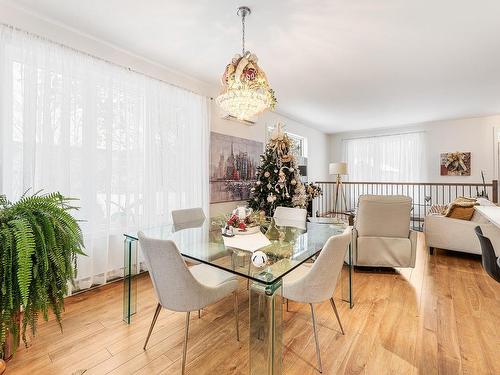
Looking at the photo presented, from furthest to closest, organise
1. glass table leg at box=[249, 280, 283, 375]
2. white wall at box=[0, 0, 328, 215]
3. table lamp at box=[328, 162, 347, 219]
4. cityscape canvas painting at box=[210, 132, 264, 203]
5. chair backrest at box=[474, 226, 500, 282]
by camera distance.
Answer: table lamp at box=[328, 162, 347, 219]
cityscape canvas painting at box=[210, 132, 264, 203]
white wall at box=[0, 0, 328, 215]
chair backrest at box=[474, 226, 500, 282]
glass table leg at box=[249, 280, 283, 375]

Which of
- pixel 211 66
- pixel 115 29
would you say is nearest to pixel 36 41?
pixel 115 29

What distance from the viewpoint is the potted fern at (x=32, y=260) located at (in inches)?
53.6

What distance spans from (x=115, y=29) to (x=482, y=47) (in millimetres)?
3799

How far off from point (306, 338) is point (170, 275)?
3.74ft

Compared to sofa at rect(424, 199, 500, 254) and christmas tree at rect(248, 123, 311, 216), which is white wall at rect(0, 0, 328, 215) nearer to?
christmas tree at rect(248, 123, 311, 216)

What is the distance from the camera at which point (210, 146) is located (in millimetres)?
3924

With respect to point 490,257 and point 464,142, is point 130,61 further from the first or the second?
point 464,142

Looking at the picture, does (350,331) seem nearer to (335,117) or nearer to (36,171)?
(36,171)

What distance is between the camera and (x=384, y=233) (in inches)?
126

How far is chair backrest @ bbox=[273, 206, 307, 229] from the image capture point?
9.03 feet

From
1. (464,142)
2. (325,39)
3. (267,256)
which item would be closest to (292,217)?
(267,256)

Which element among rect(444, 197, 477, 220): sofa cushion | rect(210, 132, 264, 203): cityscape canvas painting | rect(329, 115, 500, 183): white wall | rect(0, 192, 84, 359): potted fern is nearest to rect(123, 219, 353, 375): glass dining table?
rect(0, 192, 84, 359): potted fern

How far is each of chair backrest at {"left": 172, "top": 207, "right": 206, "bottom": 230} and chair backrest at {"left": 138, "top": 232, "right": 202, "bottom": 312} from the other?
1075 millimetres

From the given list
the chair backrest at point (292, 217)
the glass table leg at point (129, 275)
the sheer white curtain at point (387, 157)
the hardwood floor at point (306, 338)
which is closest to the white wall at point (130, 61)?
the chair backrest at point (292, 217)
